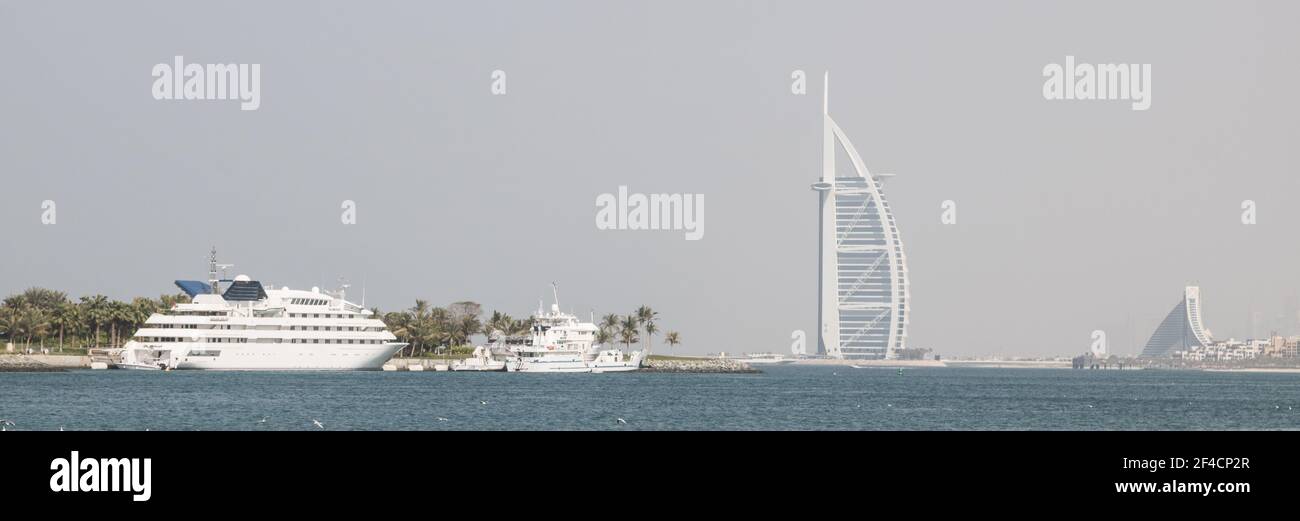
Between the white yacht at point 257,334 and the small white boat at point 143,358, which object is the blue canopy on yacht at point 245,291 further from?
the small white boat at point 143,358

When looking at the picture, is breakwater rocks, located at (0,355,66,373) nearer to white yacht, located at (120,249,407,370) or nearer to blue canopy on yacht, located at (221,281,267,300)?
white yacht, located at (120,249,407,370)

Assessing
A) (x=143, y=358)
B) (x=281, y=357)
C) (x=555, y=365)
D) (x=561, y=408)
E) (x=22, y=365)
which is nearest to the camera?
(x=561, y=408)

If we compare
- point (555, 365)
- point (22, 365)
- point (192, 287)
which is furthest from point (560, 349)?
point (22, 365)

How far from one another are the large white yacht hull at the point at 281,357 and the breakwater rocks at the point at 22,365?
14483 mm

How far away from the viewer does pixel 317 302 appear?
191 metres

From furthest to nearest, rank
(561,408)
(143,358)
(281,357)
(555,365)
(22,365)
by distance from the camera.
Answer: (555,365) < (281,357) < (143,358) < (22,365) < (561,408)

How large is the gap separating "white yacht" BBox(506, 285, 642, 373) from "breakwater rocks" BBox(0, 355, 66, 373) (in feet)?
183

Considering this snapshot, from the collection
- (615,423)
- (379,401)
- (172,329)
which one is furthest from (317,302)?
(615,423)

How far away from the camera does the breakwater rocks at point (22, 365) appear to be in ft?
573

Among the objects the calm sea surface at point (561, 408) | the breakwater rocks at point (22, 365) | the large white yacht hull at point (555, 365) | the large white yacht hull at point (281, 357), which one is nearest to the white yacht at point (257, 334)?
the large white yacht hull at point (281, 357)

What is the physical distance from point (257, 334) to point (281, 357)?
166 inches

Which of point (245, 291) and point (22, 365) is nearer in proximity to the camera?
point (22, 365)

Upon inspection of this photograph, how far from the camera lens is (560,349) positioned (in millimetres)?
191500

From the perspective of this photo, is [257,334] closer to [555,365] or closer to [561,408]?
[555,365]
